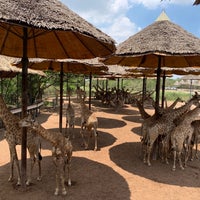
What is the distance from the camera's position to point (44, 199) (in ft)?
14.8

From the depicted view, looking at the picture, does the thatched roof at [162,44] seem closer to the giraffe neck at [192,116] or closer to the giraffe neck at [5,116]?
the giraffe neck at [192,116]

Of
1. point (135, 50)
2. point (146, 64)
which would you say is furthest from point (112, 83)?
point (135, 50)

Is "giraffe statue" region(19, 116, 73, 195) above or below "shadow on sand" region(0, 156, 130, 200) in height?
above

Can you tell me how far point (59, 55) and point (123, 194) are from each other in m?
3.68

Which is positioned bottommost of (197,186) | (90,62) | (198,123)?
(197,186)

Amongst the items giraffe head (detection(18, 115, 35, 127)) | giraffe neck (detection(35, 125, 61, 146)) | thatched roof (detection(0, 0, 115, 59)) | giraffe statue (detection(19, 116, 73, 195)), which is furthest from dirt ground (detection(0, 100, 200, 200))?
thatched roof (detection(0, 0, 115, 59))

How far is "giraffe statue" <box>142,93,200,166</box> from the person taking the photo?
642 centimetres

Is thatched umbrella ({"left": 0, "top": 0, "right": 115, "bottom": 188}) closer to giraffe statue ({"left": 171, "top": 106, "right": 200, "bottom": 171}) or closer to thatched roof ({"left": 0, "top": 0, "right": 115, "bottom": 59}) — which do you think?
thatched roof ({"left": 0, "top": 0, "right": 115, "bottom": 59})

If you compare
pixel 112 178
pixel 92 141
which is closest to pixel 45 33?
pixel 112 178

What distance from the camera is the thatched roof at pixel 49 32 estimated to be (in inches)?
136

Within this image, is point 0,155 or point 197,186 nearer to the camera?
point 197,186

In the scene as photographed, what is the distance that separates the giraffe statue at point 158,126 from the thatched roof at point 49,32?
7.46 feet

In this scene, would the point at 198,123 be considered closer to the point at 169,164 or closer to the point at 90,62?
the point at 169,164

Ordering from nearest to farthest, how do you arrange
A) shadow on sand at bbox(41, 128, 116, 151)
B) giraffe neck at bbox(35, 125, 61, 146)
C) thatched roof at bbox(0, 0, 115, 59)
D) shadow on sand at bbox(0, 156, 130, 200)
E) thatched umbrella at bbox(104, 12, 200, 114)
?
thatched roof at bbox(0, 0, 115, 59), giraffe neck at bbox(35, 125, 61, 146), shadow on sand at bbox(0, 156, 130, 200), thatched umbrella at bbox(104, 12, 200, 114), shadow on sand at bbox(41, 128, 116, 151)
